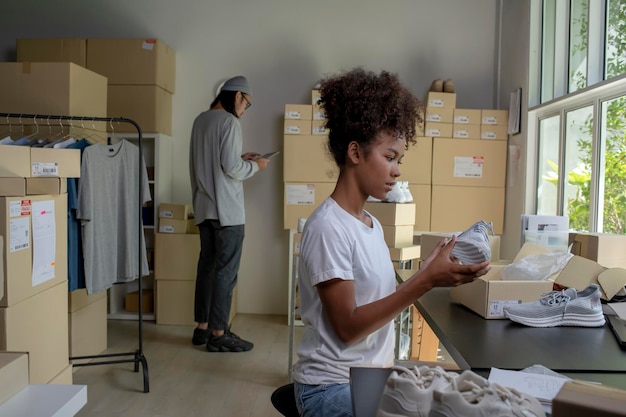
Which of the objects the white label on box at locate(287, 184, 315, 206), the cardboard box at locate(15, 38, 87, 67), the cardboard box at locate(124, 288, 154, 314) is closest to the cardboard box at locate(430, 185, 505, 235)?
the white label on box at locate(287, 184, 315, 206)

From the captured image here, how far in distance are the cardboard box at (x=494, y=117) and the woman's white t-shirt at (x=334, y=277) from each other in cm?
312

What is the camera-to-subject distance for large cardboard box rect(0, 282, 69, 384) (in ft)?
6.93

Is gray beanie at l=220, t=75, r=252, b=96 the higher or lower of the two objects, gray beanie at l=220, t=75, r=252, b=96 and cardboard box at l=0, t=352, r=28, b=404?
the higher

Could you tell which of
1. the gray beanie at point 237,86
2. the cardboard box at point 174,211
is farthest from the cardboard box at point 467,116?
the cardboard box at point 174,211

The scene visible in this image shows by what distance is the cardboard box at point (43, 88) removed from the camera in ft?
10.4

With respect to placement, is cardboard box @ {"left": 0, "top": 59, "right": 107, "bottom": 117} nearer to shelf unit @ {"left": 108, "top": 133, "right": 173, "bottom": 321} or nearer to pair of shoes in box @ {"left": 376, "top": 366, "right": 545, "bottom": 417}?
shelf unit @ {"left": 108, "top": 133, "right": 173, "bottom": 321}

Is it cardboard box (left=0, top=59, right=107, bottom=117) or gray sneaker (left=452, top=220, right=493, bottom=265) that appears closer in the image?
gray sneaker (left=452, top=220, right=493, bottom=265)

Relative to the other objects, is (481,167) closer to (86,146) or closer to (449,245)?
(86,146)

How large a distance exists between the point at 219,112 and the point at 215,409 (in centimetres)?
182

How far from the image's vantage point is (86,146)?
3.04 metres

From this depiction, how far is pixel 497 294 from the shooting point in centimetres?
161

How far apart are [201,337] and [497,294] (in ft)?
8.26

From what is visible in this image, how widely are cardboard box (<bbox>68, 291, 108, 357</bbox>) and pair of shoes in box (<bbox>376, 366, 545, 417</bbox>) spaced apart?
281 cm

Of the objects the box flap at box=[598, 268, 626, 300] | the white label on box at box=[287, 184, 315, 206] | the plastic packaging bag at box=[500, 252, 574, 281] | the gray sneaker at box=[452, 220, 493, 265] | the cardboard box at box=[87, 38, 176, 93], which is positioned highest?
the cardboard box at box=[87, 38, 176, 93]
